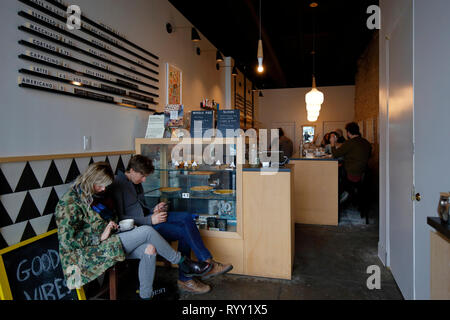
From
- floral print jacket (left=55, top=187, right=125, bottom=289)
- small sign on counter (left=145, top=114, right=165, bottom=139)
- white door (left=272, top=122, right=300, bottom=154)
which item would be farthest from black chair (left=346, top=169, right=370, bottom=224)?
white door (left=272, top=122, right=300, bottom=154)

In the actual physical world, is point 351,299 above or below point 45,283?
below

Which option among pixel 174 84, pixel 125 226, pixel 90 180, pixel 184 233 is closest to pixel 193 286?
pixel 184 233

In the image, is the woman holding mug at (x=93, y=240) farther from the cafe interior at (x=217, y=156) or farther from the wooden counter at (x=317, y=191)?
the wooden counter at (x=317, y=191)

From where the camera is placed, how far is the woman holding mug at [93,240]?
193cm

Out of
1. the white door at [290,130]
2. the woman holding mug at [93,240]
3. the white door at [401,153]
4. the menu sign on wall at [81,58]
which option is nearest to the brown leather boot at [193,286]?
the woman holding mug at [93,240]

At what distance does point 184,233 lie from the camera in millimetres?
2643

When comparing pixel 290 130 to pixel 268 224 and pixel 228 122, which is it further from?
pixel 268 224

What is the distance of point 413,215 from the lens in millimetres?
2148

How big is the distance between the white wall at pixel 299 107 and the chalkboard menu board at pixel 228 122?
826 cm

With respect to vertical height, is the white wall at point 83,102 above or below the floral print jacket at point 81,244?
above

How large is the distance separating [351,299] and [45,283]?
2360 mm

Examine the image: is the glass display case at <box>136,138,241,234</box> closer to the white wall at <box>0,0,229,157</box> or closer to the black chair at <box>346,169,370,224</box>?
the white wall at <box>0,0,229,157</box>
